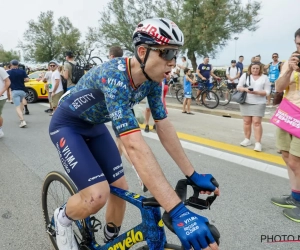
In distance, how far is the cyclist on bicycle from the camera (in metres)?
1.40

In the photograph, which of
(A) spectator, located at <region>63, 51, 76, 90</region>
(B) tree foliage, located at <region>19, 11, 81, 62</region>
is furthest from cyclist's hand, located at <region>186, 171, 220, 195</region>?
(B) tree foliage, located at <region>19, 11, 81, 62</region>

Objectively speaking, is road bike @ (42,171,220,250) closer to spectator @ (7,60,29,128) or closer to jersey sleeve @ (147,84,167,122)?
jersey sleeve @ (147,84,167,122)

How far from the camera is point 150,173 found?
1.44m

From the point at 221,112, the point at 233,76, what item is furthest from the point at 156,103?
the point at 233,76

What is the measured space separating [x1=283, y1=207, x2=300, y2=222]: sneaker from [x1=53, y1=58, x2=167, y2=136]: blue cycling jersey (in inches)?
76.5

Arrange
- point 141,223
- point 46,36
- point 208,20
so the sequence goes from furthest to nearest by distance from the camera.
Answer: point 46,36 < point 208,20 < point 141,223

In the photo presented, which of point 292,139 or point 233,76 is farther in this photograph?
point 233,76

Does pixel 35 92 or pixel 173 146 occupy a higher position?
pixel 173 146

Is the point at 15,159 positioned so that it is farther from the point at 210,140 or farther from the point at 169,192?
the point at 169,192

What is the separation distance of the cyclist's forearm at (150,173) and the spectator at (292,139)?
211 cm

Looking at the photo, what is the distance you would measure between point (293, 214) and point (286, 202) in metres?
0.25

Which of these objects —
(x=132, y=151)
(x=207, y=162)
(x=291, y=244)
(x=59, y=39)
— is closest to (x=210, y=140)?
(x=207, y=162)

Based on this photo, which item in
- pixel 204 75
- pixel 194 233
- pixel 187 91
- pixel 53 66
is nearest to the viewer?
pixel 194 233

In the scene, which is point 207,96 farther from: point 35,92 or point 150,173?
point 150,173
